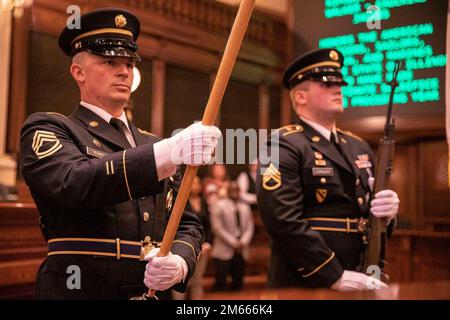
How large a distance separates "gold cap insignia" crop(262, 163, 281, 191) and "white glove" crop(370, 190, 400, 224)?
342 mm

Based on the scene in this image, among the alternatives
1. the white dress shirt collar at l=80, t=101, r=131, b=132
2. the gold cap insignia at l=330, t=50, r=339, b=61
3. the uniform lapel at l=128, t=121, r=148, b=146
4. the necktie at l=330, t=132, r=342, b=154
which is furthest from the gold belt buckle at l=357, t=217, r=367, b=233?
the white dress shirt collar at l=80, t=101, r=131, b=132

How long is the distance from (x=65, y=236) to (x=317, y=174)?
1.02 m

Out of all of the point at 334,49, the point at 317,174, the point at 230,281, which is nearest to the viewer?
the point at 317,174

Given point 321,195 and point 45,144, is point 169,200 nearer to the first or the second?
point 45,144

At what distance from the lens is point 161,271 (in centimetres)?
131

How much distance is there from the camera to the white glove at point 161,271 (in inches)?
51.2

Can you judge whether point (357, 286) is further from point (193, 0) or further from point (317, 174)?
point (193, 0)

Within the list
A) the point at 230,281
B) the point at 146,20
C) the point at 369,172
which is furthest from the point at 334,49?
the point at 230,281

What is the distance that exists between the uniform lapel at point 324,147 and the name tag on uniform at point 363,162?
7cm

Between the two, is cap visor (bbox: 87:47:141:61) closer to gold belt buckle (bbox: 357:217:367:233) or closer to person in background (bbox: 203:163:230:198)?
gold belt buckle (bbox: 357:217:367:233)

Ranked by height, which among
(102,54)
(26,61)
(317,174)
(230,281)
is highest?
(26,61)

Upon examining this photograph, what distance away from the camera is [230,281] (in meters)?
4.93

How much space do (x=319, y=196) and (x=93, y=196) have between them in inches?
41.6

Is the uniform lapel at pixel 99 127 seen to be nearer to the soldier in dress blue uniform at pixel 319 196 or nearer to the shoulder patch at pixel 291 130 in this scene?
the soldier in dress blue uniform at pixel 319 196
